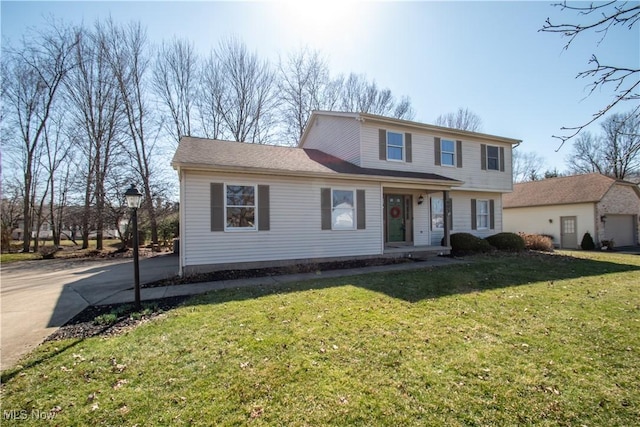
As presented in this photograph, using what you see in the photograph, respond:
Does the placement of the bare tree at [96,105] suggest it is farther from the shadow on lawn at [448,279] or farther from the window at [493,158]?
the window at [493,158]

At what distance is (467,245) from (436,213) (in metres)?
1.98

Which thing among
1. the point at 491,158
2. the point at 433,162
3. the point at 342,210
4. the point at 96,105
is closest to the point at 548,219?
the point at 491,158

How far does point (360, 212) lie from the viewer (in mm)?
10914

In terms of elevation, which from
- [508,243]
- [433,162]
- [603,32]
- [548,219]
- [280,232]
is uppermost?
[433,162]

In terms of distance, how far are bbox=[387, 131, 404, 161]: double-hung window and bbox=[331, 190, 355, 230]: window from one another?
11.1 ft

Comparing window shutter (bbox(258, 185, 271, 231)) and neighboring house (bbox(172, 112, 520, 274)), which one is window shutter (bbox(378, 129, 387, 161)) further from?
window shutter (bbox(258, 185, 271, 231))

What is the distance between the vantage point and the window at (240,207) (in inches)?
Result: 360

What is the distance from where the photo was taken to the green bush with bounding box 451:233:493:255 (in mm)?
12914

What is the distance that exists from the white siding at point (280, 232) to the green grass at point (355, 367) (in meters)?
3.41

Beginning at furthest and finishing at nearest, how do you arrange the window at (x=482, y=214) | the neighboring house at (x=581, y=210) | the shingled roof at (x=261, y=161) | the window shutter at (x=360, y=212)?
the neighboring house at (x=581, y=210) → the window at (x=482, y=214) → the window shutter at (x=360, y=212) → the shingled roof at (x=261, y=161)

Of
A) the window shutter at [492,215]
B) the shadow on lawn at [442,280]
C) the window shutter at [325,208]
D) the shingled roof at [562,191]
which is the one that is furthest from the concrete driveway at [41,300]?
the shingled roof at [562,191]

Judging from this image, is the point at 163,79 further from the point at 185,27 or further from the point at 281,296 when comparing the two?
the point at 281,296

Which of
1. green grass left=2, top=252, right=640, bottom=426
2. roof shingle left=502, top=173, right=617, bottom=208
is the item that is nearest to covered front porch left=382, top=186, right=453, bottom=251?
green grass left=2, top=252, right=640, bottom=426

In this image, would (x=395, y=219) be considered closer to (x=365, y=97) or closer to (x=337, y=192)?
(x=337, y=192)
